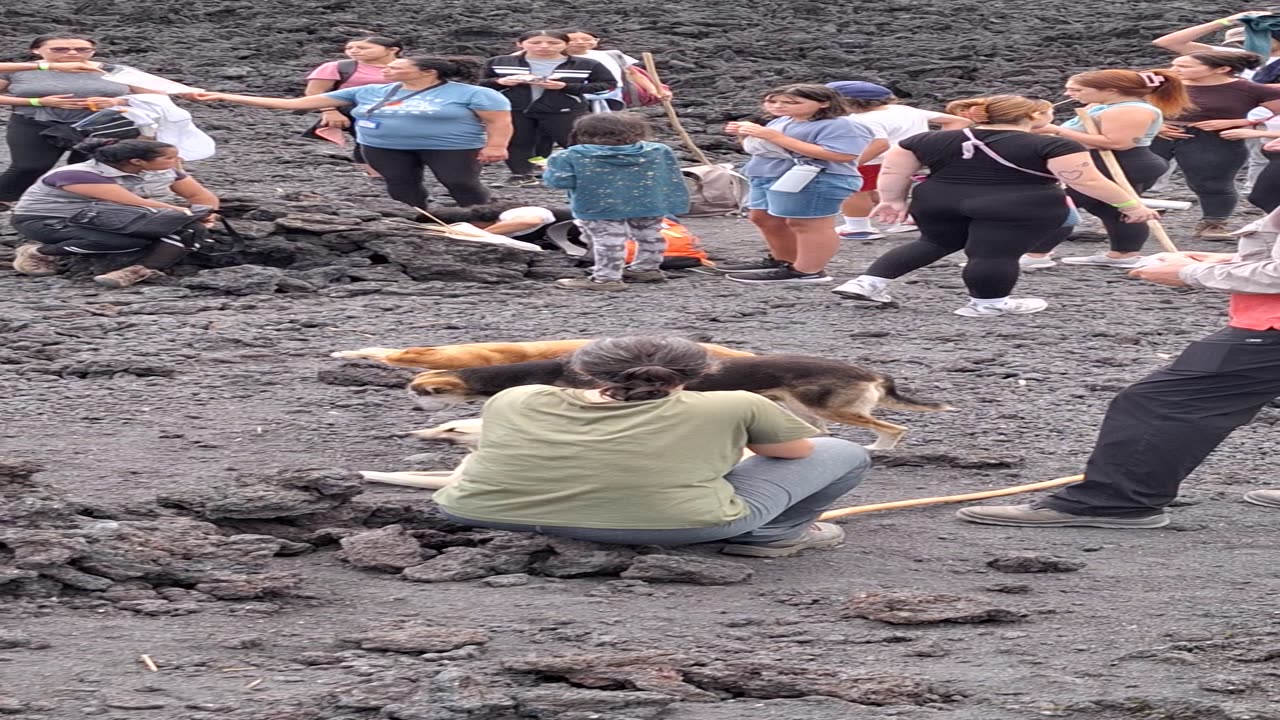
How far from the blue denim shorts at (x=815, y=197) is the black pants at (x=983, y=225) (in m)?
0.72

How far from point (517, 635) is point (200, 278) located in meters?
5.63

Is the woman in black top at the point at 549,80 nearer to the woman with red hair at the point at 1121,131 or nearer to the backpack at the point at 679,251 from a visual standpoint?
the backpack at the point at 679,251

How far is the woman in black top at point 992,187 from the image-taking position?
7.89m

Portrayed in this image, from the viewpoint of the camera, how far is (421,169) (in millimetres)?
10672

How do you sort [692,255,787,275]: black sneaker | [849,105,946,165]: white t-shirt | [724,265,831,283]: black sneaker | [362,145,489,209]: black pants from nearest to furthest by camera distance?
[724,265,831,283]: black sneaker
[692,255,787,275]: black sneaker
[362,145,489,209]: black pants
[849,105,946,165]: white t-shirt

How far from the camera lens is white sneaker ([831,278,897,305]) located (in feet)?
28.2

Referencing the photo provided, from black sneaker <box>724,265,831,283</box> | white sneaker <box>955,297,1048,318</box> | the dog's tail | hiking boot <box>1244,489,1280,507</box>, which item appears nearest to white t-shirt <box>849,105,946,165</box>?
black sneaker <box>724,265,831,283</box>

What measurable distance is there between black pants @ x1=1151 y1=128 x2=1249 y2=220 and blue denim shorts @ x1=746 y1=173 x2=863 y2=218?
9.35 ft

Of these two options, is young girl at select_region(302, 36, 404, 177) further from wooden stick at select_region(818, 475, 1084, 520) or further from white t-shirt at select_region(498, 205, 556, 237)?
wooden stick at select_region(818, 475, 1084, 520)

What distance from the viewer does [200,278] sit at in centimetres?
900

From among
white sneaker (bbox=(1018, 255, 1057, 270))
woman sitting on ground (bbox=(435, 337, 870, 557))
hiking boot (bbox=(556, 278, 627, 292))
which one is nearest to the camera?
woman sitting on ground (bbox=(435, 337, 870, 557))

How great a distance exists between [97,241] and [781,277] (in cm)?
384

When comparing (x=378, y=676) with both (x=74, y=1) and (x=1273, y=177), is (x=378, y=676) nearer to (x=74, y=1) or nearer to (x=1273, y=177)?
(x=1273, y=177)

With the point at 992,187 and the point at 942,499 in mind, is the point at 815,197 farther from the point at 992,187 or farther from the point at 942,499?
the point at 942,499
